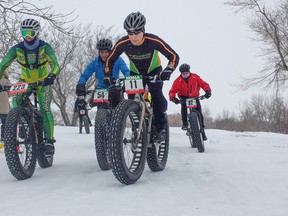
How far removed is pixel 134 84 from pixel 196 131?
12.2 ft

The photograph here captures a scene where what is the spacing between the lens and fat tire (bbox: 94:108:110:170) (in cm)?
505

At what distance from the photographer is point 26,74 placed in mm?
5309

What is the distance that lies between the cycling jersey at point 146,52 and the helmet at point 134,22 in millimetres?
252

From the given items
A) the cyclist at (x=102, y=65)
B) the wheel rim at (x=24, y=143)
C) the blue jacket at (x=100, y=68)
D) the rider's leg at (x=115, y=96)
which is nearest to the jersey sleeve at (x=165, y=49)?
the cyclist at (x=102, y=65)

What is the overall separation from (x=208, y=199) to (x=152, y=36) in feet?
7.66

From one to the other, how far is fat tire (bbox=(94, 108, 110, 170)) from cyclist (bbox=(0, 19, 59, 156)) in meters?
0.65

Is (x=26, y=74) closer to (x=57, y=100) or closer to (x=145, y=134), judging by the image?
(x=145, y=134)

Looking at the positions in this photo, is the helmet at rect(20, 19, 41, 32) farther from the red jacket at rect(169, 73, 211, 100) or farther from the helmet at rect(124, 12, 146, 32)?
the red jacket at rect(169, 73, 211, 100)

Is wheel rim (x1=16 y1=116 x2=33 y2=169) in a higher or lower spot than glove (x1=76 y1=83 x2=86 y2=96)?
lower

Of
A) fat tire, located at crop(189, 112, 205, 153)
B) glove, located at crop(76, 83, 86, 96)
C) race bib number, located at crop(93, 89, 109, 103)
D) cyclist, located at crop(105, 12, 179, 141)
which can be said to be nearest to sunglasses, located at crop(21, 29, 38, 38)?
glove, located at crop(76, 83, 86, 96)

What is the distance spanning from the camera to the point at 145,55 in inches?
184

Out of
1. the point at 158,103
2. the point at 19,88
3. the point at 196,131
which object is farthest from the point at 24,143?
the point at 196,131

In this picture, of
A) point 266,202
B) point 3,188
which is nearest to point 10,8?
point 3,188

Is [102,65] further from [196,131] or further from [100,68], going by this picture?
[196,131]
